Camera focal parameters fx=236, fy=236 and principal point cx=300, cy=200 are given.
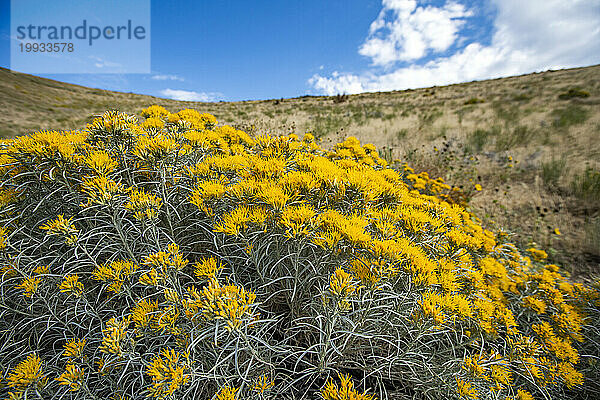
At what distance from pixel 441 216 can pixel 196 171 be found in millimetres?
1890

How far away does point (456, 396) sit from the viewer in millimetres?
1220

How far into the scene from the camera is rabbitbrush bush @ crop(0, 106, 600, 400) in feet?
3.68

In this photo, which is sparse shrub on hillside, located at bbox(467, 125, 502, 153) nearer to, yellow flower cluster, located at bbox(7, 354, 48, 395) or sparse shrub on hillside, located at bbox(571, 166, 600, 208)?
sparse shrub on hillside, located at bbox(571, 166, 600, 208)

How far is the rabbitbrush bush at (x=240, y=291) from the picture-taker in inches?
44.2

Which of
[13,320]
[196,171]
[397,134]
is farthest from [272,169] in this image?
[397,134]

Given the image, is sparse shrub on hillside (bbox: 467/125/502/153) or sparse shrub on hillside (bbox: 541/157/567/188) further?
sparse shrub on hillside (bbox: 467/125/502/153)

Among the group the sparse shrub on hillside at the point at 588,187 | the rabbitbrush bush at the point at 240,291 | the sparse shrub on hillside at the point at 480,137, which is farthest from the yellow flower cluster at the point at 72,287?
the sparse shrub on hillside at the point at 480,137

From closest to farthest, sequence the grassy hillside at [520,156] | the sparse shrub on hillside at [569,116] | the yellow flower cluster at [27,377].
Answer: the yellow flower cluster at [27,377] → the grassy hillside at [520,156] → the sparse shrub on hillside at [569,116]

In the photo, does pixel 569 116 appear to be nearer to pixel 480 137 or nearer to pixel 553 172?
pixel 480 137

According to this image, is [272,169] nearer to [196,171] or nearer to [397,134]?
[196,171]

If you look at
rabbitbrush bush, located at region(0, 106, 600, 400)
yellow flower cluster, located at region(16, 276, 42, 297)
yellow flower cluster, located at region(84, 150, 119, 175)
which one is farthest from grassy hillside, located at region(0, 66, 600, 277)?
yellow flower cluster, located at region(16, 276, 42, 297)

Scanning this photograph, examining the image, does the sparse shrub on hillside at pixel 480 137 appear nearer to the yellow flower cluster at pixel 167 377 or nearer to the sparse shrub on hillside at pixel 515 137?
the sparse shrub on hillside at pixel 515 137

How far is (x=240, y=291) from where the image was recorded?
1164 millimetres

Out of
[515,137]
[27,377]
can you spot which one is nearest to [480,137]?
[515,137]
